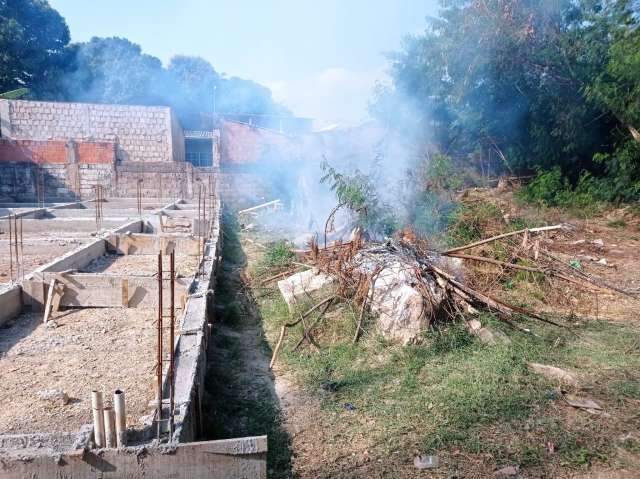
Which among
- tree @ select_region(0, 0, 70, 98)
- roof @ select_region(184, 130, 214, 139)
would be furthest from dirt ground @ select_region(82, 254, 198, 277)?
tree @ select_region(0, 0, 70, 98)

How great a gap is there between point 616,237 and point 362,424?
851cm

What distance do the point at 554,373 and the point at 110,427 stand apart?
3.45 metres

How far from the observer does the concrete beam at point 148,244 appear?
25.8 feet

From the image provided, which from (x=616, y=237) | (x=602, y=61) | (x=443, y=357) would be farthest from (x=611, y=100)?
(x=443, y=357)

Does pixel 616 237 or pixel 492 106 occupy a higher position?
pixel 492 106

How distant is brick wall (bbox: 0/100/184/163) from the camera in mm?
18594

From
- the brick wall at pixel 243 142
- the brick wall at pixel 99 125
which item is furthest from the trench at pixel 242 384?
the brick wall at pixel 243 142

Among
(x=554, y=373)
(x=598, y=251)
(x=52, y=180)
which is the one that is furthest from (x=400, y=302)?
(x=52, y=180)

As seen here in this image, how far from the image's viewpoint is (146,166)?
694 inches

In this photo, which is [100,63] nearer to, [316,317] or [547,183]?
[547,183]

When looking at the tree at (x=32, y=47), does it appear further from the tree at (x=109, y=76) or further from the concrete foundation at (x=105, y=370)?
the concrete foundation at (x=105, y=370)

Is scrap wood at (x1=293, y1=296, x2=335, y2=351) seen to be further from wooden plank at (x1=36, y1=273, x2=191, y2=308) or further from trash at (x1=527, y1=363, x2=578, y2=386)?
trash at (x1=527, y1=363, x2=578, y2=386)

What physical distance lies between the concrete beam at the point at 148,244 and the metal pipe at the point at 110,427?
589cm

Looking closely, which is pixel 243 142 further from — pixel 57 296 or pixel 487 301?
pixel 487 301
